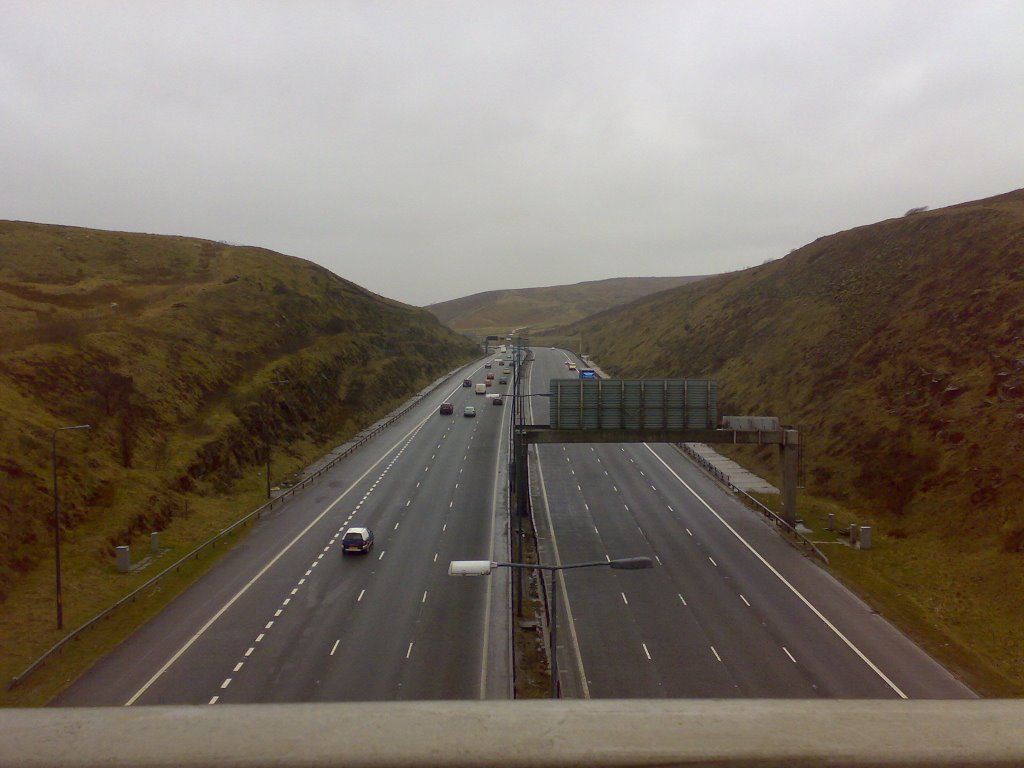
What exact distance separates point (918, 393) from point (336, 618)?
43443mm

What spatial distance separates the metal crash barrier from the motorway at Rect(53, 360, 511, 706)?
20.1 metres

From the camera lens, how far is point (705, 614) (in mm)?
31156

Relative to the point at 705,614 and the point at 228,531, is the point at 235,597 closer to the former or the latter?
the point at 228,531

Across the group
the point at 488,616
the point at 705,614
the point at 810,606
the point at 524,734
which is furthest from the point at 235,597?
the point at 524,734

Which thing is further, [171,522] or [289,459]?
[289,459]

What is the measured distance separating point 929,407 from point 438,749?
55.7m

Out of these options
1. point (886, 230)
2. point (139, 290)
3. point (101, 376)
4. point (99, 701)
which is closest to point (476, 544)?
point (99, 701)

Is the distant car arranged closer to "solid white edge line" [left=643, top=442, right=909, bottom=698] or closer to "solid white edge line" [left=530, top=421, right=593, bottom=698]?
"solid white edge line" [left=530, top=421, right=593, bottom=698]

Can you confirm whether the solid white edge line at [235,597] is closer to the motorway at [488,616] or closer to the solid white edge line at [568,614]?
the motorway at [488,616]

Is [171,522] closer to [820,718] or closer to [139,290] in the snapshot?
[820,718]

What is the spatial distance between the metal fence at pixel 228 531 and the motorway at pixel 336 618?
4.38 ft

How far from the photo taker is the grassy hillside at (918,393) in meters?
34.8

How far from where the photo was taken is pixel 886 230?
9331 cm

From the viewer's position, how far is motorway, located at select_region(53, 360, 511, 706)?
23891mm
